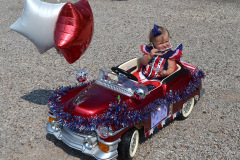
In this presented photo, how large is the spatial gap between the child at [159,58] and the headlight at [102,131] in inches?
45.9

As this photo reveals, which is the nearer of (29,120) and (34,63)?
(29,120)

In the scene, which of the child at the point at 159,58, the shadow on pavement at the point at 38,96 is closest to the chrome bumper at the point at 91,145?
the child at the point at 159,58

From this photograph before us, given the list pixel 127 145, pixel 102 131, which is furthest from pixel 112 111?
pixel 127 145

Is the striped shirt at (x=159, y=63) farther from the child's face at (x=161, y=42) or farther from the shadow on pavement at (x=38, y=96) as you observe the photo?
the shadow on pavement at (x=38, y=96)

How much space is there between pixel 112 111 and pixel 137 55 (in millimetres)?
3566

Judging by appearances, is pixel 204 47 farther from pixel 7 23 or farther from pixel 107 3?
pixel 7 23

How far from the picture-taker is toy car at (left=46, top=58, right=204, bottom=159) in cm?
361

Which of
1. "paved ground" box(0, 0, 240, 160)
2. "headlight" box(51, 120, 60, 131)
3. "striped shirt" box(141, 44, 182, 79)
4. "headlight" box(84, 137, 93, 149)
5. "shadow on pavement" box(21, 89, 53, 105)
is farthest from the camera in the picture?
"shadow on pavement" box(21, 89, 53, 105)

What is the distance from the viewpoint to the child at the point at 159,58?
446 centimetres

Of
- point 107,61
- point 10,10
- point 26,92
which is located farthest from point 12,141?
point 10,10

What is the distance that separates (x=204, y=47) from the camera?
7445 millimetres

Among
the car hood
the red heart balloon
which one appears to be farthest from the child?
the red heart balloon

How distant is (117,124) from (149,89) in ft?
2.56

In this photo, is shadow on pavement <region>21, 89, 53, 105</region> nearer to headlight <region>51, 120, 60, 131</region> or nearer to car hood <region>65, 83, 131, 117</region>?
headlight <region>51, 120, 60, 131</region>
